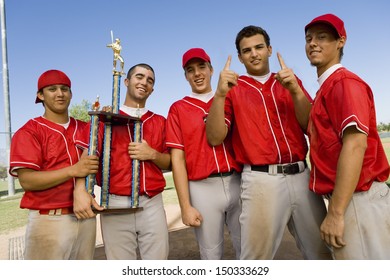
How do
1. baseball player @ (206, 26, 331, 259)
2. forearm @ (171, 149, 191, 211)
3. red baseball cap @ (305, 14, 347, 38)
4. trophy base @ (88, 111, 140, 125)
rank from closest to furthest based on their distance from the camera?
red baseball cap @ (305, 14, 347, 38)
baseball player @ (206, 26, 331, 259)
trophy base @ (88, 111, 140, 125)
forearm @ (171, 149, 191, 211)

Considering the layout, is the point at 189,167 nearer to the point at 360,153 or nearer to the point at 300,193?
the point at 300,193

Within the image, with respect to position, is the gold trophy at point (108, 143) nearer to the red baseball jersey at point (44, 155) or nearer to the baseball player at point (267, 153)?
the red baseball jersey at point (44, 155)

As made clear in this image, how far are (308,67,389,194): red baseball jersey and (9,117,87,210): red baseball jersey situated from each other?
2.08 m

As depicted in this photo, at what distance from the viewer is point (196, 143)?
2.92 metres

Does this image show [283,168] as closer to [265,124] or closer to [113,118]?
[265,124]

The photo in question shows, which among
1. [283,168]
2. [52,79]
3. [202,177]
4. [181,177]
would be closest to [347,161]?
[283,168]

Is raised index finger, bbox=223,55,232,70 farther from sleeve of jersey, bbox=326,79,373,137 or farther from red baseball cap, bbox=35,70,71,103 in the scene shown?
red baseball cap, bbox=35,70,71,103

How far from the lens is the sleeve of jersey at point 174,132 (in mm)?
2957

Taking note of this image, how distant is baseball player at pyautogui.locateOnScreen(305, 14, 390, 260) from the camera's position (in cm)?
198

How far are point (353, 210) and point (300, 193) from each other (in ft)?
1.50

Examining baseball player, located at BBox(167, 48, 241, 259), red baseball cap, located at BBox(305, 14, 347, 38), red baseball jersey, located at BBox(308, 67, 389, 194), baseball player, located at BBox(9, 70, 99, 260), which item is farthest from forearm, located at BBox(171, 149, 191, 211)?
red baseball cap, located at BBox(305, 14, 347, 38)

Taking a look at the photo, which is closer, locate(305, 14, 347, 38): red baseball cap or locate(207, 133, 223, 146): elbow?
locate(305, 14, 347, 38): red baseball cap

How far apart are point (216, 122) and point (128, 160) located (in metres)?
0.99
